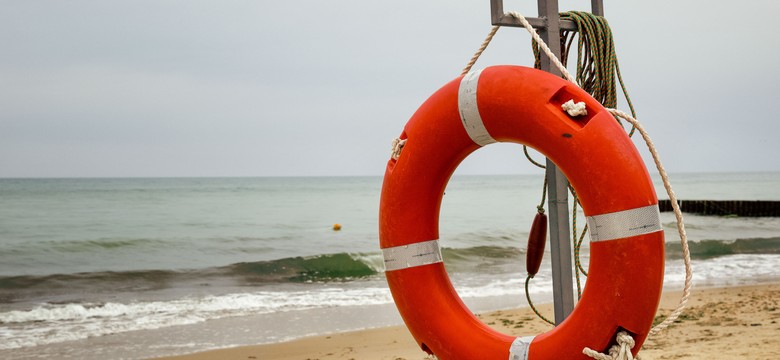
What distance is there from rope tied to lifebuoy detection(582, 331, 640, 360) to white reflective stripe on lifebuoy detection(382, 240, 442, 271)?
55 centimetres

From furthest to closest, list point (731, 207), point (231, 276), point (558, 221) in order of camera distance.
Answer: point (731, 207) < point (231, 276) < point (558, 221)

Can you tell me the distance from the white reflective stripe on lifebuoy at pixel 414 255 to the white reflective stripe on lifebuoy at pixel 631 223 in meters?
0.57

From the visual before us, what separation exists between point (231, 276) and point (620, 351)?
21.6 ft

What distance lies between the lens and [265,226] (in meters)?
15.3

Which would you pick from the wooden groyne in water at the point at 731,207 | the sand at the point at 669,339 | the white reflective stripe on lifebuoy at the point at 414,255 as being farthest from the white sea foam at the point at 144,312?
the wooden groyne in water at the point at 731,207

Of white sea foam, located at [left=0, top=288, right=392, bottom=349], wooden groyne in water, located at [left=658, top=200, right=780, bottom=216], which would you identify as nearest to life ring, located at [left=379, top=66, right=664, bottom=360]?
white sea foam, located at [left=0, top=288, right=392, bottom=349]

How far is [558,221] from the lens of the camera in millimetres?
2309

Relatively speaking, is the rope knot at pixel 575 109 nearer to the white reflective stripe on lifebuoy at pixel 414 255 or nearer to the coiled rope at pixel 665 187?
the coiled rope at pixel 665 187

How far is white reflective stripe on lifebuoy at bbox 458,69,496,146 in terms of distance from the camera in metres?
2.06

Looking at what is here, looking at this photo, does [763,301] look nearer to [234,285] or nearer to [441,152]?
[441,152]

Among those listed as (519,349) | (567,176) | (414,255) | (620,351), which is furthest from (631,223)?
(414,255)

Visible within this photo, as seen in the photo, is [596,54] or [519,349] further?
[596,54]

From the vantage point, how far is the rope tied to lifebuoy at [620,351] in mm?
1823

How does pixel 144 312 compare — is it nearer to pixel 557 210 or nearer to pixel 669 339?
pixel 669 339
